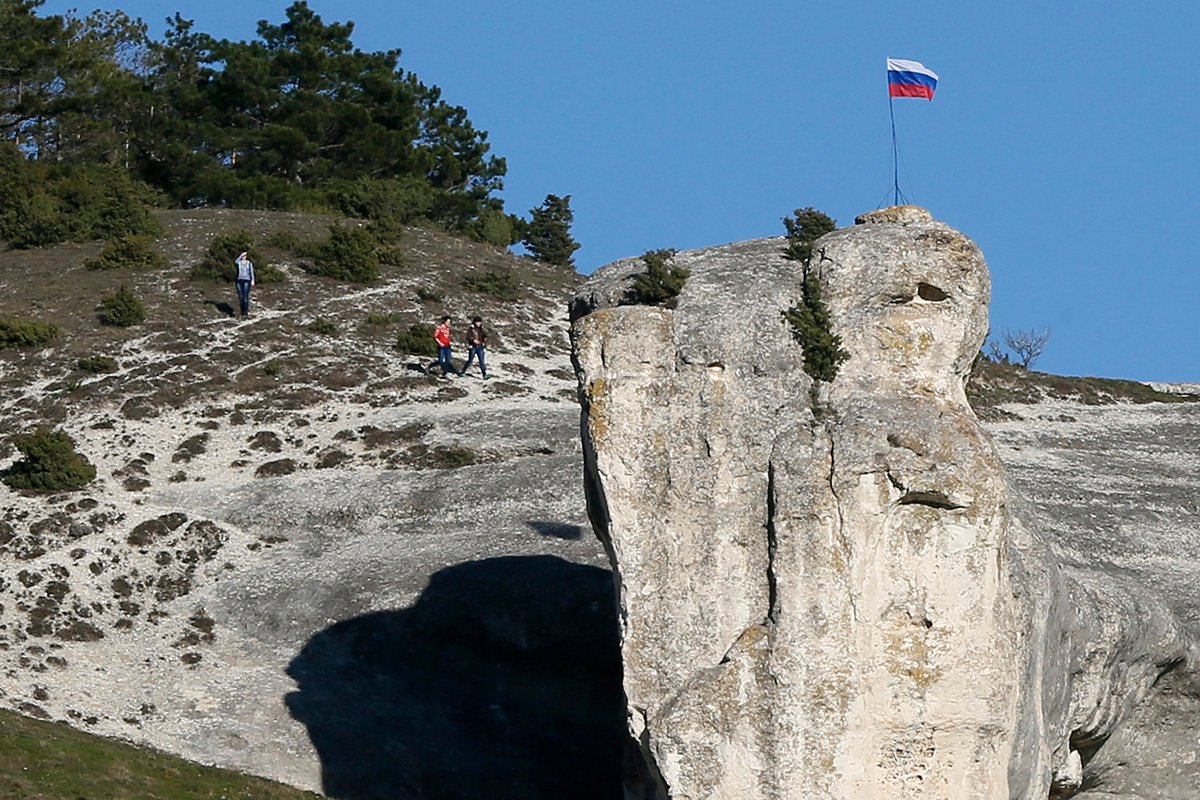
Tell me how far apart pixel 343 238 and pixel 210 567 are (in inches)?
1400

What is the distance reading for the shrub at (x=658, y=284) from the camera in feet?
110

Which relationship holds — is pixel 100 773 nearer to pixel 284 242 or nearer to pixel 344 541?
pixel 344 541

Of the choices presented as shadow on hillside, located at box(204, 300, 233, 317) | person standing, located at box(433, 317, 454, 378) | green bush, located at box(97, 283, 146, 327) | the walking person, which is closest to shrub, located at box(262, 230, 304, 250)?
shadow on hillside, located at box(204, 300, 233, 317)

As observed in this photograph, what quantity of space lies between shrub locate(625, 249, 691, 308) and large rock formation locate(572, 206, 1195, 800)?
0.90 feet

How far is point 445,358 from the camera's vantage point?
71250 mm

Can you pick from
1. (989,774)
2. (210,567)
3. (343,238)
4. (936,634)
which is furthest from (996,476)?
(343,238)

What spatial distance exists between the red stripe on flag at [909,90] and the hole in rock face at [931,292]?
21.8 ft

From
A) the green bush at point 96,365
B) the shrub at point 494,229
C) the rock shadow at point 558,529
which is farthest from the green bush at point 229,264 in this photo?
the rock shadow at point 558,529

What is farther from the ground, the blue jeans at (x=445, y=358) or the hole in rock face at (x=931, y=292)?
the hole in rock face at (x=931, y=292)

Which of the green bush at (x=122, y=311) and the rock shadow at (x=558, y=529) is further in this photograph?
the green bush at (x=122, y=311)

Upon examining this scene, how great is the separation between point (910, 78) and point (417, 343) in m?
39.4

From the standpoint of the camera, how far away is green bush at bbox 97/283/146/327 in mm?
75438

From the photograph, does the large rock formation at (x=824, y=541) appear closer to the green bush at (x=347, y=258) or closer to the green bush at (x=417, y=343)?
the green bush at (x=417, y=343)

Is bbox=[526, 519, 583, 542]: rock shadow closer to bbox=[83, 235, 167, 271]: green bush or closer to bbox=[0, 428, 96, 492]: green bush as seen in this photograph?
bbox=[0, 428, 96, 492]: green bush
